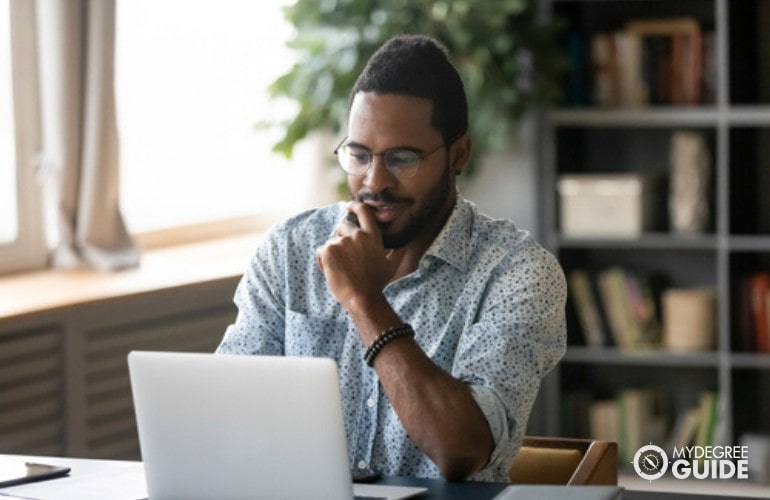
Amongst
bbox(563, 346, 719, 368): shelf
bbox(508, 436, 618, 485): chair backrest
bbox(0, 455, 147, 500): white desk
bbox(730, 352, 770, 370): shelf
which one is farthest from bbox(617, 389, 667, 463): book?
bbox(0, 455, 147, 500): white desk

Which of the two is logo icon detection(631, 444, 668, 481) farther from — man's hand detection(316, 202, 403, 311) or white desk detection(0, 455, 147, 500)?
white desk detection(0, 455, 147, 500)

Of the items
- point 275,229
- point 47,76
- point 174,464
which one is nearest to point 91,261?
point 47,76

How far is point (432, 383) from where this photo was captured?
80.4 inches

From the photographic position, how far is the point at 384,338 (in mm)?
2100

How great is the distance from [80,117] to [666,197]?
6.27 feet

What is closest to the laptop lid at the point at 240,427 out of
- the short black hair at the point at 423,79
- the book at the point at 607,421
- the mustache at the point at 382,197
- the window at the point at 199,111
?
the mustache at the point at 382,197

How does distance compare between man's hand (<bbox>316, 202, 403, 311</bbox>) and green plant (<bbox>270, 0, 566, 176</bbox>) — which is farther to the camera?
green plant (<bbox>270, 0, 566, 176</bbox>)

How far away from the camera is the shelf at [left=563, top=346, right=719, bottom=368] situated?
4.64 metres

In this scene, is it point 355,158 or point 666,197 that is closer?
point 355,158

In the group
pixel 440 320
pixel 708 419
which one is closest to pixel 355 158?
pixel 440 320

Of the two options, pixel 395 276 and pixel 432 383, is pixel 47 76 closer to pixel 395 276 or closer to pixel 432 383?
pixel 395 276

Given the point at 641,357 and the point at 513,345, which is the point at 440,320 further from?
the point at 641,357

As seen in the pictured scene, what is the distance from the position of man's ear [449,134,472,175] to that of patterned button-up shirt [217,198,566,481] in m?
0.06

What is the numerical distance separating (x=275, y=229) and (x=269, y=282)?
0.09 meters
